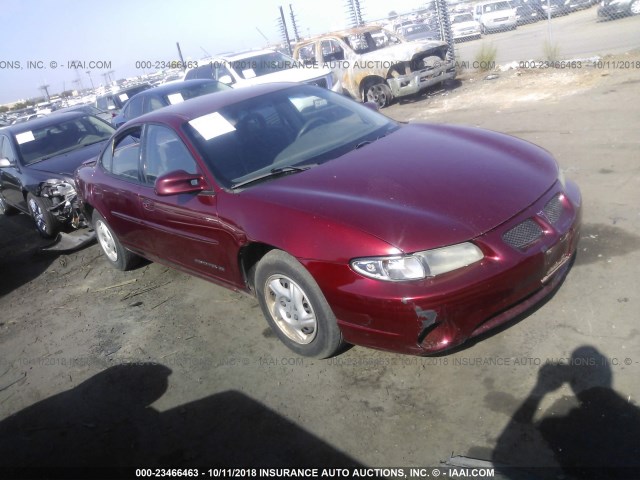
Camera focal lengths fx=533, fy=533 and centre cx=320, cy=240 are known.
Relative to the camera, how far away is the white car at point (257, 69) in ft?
38.8

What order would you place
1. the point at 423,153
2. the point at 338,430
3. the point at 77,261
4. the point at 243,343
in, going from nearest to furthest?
the point at 338,430 < the point at 423,153 < the point at 243,343 < the point at 77,261

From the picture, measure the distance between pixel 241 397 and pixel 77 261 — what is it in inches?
160

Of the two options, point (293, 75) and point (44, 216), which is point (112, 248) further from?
point (293, 75)

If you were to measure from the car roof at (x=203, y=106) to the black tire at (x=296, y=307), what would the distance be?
55.6 inches

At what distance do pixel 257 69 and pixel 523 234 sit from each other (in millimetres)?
10795

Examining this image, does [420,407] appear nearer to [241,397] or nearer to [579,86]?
[241,397]

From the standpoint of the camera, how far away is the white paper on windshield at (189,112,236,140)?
3840 mm

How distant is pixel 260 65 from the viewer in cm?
1259

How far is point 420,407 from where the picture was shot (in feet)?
9.29

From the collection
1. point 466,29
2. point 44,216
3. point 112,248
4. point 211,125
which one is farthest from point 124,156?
point 466,29

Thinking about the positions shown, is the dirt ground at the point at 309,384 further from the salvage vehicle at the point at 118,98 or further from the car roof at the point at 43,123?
the salvage vehicle at the point at 118,98

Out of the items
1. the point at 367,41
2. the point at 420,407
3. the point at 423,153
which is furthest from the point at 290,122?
the point at 367,41

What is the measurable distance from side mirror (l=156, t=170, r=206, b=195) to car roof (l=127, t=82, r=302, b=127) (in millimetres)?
610

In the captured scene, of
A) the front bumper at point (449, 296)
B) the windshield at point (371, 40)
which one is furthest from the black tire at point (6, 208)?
the front bumper at point (449, 296)
